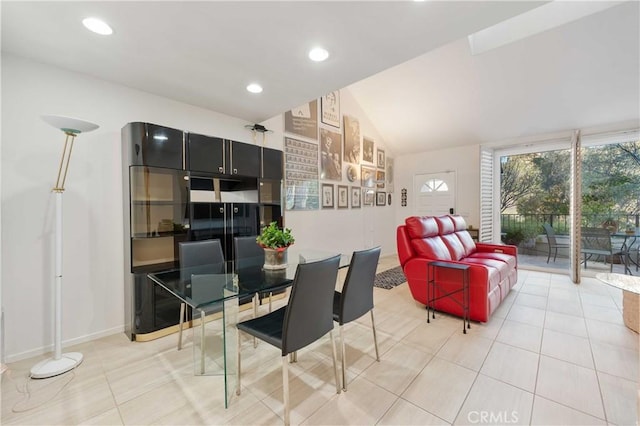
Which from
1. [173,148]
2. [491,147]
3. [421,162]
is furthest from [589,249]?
[173,148]

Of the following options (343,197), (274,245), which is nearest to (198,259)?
(274,245)

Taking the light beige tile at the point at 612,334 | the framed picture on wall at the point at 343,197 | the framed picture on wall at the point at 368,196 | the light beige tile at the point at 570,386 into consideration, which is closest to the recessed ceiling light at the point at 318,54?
the light beige tile at the point at 570,386

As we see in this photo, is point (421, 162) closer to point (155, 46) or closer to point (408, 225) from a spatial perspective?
point (408, 225)

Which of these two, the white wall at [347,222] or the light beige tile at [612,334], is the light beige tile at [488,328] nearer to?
the light beige tile at [612,334]

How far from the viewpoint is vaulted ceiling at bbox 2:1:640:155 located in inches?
65.0

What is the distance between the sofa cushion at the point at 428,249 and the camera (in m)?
3.07

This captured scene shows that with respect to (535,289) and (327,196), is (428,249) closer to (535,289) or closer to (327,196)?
(535,289)

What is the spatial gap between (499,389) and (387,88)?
4481mm

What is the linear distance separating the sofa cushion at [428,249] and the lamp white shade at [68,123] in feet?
10.7

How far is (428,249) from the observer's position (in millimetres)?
3090

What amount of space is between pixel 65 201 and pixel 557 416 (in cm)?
393

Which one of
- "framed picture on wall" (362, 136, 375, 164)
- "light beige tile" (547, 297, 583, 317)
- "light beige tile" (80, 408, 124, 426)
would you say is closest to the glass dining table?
"light beige tile" (80, 408, 124, 426)

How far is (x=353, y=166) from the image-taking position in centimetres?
544

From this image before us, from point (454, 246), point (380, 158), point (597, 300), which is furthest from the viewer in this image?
point (380, 158)
